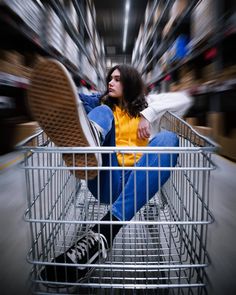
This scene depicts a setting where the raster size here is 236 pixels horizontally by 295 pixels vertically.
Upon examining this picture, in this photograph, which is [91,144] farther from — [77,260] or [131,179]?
[77,260]

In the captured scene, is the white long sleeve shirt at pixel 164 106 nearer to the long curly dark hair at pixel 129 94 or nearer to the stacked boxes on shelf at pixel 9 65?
the long curly dark hair at pixel 129 94

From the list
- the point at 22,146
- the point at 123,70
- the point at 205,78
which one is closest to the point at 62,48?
the point at 205,78

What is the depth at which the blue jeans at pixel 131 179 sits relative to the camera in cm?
85

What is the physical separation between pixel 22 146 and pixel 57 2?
109 inches

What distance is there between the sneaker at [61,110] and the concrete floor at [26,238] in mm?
143

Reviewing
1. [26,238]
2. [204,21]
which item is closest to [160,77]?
[204,21]

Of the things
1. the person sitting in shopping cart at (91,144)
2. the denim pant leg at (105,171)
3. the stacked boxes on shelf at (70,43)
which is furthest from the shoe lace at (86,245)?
the stacked boxes on shelf at (70,43)

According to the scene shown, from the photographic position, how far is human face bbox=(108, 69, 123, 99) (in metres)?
1.34

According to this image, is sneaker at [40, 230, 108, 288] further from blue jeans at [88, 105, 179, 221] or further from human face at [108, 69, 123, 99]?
human face at [108, 69, 123, 99]

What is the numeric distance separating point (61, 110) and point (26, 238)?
2.58 feet

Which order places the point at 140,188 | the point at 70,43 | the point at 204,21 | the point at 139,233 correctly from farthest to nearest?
1. the point at 70,43
2. the point at 204,21
3. the point at 139,233
4. the point at 140,188

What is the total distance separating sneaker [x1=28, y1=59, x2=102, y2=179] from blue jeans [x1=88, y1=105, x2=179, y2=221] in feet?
0.37

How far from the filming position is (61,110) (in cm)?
73

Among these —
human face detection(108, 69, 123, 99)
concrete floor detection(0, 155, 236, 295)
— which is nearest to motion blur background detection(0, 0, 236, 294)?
concrete floor detection(0, 155, 236, 295)
